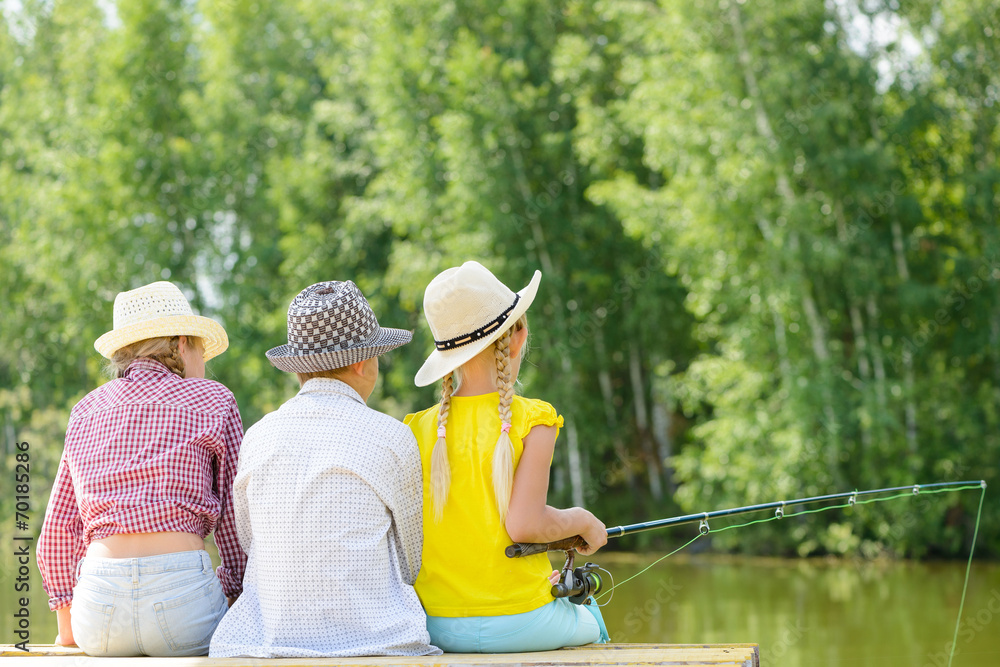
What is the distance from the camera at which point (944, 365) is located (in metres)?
12.0

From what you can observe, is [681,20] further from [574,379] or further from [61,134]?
[61,134]

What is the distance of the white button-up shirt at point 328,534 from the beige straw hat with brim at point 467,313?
24 cm

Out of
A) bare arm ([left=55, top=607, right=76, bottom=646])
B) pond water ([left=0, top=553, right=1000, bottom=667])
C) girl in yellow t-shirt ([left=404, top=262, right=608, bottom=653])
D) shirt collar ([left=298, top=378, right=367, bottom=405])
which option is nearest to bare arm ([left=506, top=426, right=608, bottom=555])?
girl in yellow t-shirt ([left=404, top=262, right=608, bottom=653])

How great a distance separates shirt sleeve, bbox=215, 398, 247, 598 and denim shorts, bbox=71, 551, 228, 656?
0.12 meters

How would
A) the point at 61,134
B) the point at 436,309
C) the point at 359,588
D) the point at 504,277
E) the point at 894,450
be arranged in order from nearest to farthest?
the point at 359,588 < the point at 436,309 < the point at 894,450 < the point at 504,277 < the point at 61,134

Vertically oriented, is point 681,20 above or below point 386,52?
below

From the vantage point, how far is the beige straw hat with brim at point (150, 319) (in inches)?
119

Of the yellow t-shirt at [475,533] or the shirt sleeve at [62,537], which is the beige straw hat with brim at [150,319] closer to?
the shirt sleeve at [62,537]

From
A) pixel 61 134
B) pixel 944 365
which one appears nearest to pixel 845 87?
pixel 944 365

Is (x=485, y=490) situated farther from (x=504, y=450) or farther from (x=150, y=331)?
(x=150, y=331)

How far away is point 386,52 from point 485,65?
61.2 inches

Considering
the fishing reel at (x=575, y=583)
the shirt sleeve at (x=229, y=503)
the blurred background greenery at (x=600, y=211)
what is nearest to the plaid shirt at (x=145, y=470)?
the shirt sleeve at (x=229, y=503)

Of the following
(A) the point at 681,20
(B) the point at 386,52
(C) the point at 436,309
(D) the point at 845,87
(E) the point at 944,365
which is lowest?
(E) the point at 944,365

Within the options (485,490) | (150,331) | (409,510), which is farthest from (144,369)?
(485,490)
